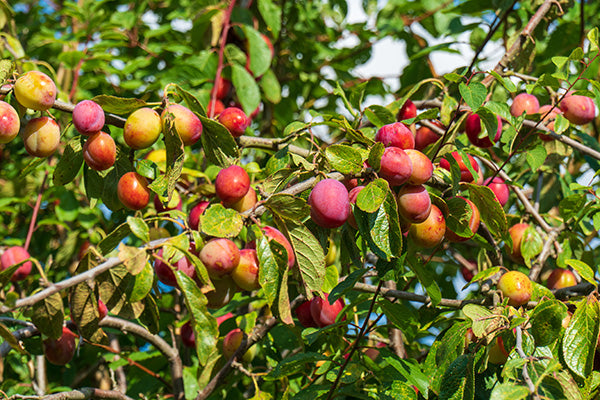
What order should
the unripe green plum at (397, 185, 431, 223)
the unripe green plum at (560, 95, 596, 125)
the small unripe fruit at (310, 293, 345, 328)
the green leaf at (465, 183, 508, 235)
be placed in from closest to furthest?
1. the unripe green plum at (397, 185, 431, 223)
2. the green leaf at (465, 183, 508, 235)
3. the small unripe fruit at (310, 293, 345, 328)
4. the unripe green plum at (560, 95, 596, 125)

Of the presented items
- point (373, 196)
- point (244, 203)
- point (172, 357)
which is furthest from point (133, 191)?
point (172, 357)

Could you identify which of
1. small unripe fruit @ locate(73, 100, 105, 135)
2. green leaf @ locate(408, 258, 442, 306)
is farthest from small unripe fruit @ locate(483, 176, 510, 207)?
small unripe fruit @ locate(73, 100, 105, 135)

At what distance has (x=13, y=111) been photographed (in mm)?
962

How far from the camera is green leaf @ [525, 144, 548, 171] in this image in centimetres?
133

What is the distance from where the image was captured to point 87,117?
3.22 ft

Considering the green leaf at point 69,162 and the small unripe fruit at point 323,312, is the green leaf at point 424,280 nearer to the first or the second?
the small unripe fruit at point 323,312

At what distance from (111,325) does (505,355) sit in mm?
875

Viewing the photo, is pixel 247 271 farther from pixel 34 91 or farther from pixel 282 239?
pixel 34 91

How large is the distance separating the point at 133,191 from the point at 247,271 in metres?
0.28

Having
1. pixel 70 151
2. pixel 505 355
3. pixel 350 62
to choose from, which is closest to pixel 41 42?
pixel 350 62

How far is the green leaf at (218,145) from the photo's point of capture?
1046 mm

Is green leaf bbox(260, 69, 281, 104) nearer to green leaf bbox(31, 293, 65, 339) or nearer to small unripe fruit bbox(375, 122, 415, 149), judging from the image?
small unripe fruit bbox(375, 122, 415, 149)

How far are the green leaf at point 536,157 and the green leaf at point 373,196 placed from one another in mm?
635

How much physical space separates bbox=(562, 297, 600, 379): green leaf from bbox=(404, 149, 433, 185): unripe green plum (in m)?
0.32
